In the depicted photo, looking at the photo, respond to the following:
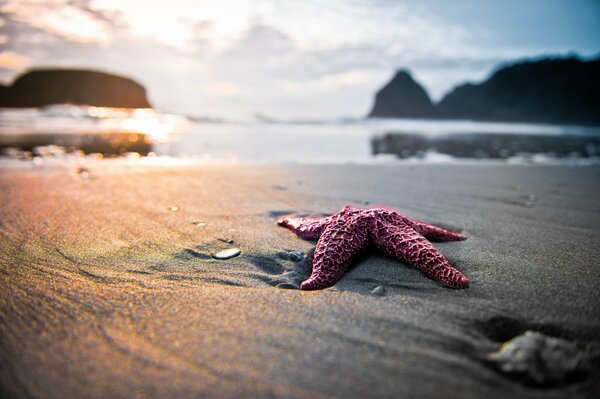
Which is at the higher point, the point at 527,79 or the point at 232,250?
the point at 527,79

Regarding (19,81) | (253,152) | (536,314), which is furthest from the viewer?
(19,81)

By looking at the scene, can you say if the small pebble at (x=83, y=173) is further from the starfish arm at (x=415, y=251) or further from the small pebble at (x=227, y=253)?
the starfish arm at (x=415, y=251)

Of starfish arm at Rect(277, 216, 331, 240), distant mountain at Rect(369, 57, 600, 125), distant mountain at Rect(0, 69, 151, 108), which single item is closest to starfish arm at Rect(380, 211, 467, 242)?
starfish arm at Rect(277, 216, 331, 240)

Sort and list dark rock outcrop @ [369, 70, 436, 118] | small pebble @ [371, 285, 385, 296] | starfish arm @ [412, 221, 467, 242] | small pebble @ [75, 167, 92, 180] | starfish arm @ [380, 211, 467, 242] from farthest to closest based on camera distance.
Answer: dark rock outcrop @ [369, 70, 436, 118], small pebble @ [75, 167, 92, 180], starfish arm @ [412, 221, 467, 242], starfish arm @ [380, 211, 467, 242], small pebble @ [371, 285, 385, 296]

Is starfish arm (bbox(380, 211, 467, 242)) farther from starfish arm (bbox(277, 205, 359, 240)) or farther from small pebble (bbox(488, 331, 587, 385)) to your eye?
small pebble (bbox(488, 331, 587, 385))

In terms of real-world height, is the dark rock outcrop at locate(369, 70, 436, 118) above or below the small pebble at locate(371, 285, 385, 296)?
above

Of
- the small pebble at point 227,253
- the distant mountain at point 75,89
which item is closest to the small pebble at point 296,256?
the small pebble at point 227,253

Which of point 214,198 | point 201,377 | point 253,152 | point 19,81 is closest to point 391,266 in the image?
point 201,377

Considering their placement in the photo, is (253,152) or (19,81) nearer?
(253,152)

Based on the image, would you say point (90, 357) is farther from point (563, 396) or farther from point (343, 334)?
point (563, 396)
